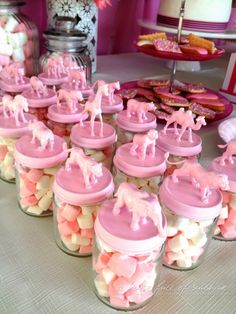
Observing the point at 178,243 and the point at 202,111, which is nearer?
the point at 178,243

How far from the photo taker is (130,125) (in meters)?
0.57

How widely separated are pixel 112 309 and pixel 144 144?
8.2 inches

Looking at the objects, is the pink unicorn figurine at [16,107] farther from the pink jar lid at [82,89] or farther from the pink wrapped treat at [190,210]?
the pink wrapped treat at [190,210]

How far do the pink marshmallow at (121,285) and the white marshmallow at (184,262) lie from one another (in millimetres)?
93

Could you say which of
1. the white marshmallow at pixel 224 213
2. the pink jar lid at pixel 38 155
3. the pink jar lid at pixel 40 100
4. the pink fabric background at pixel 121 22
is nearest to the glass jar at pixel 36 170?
the pink jar lid at pixel 38 155

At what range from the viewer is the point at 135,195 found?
0.34 m

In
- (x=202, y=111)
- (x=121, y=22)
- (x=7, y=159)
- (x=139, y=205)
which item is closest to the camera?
(x=139, y=205)

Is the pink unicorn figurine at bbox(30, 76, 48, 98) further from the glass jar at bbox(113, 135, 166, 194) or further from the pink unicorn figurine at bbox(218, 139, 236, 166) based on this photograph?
the pink unicorn figurine at bbox(218, 139, 236, 166)

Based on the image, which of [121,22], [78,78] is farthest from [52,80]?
[121,22]

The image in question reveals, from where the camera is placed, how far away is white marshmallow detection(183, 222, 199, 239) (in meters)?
0.40

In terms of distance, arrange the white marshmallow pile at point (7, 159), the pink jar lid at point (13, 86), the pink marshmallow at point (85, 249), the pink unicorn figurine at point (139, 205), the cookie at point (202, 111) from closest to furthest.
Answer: the pink unicorn figurine at point (139, 205) < the pink marshmallow at point (85, 249) < the white marshmallow pile at point (7, 159) < the pink jar lid at point (13, 86) < the cookie at point (202, 111)

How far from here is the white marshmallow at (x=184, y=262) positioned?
0.42m

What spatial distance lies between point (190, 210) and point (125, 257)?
0.09m

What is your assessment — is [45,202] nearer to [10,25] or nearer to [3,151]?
[3,151]
